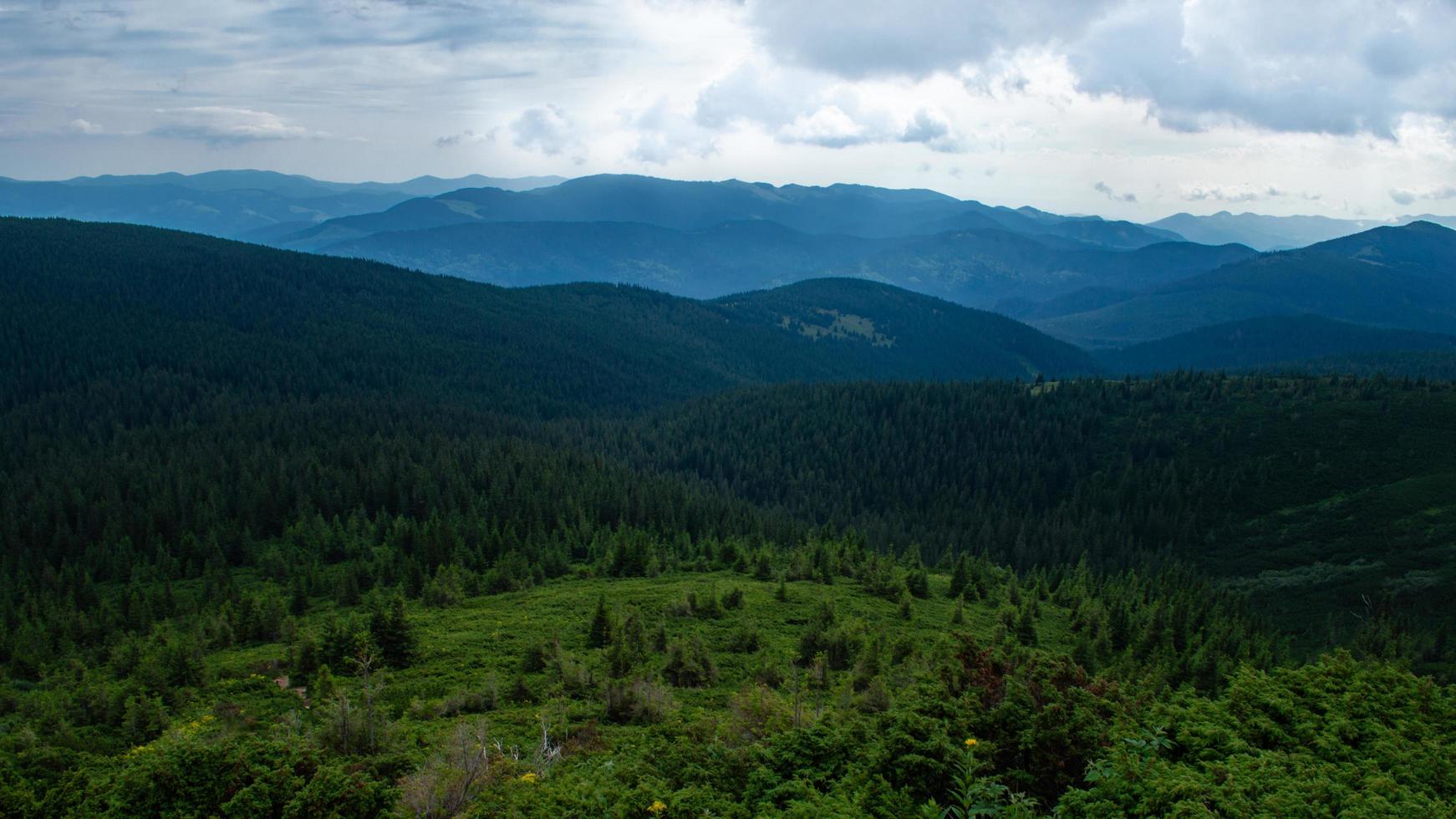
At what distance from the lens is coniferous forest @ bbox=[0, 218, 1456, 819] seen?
29625 mm

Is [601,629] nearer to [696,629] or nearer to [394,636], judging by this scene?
[696,629]

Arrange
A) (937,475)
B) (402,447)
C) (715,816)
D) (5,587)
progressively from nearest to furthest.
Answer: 1. (715,816)
2. (5,587)
3. (402,447)
4. (937,475)

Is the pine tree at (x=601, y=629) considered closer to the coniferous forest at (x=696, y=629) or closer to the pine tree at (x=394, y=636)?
the coniferous forest at (x=696, y=629)

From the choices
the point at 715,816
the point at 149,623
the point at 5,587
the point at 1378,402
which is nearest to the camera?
the point at 715,816

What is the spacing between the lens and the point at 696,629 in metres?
64.1

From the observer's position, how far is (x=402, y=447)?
13450 cm

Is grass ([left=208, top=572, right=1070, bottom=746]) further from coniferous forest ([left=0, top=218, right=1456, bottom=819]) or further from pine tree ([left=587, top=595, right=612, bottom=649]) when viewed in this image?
pine tree ([left=587, top=595, right=612, bottom=649])

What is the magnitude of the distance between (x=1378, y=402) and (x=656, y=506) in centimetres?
16448

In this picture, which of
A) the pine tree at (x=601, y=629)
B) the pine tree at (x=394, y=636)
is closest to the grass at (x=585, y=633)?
the pine tree at (x=601, y=629)

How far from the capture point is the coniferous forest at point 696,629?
29.6 m

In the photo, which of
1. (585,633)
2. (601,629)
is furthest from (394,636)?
(601,629)

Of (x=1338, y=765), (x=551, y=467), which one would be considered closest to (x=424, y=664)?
(x=1338, y=765)

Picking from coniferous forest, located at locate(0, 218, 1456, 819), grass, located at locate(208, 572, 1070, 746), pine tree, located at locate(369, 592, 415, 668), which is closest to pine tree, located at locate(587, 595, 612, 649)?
coniferous forest, located at locate(0, 218, 1456, 819)

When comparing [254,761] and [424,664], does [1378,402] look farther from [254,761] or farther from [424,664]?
[254,761]
